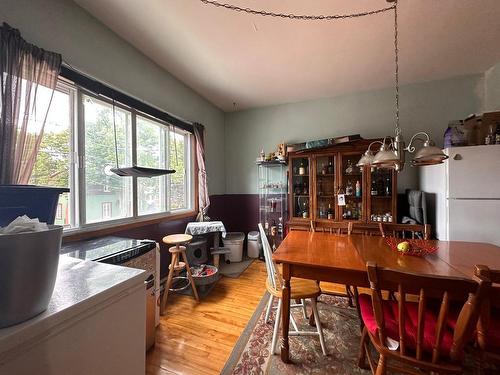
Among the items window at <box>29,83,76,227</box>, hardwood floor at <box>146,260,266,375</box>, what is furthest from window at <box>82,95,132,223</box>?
hardwood floor at <box>146,260,266,375</box>

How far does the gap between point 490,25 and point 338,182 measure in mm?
1923

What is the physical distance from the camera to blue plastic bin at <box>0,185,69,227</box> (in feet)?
2.54

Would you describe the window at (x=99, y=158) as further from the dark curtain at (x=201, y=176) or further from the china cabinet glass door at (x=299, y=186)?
the china cabinet glass door at (x=299, y=186)

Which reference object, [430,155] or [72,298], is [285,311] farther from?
[430,155]

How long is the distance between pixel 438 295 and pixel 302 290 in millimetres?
807

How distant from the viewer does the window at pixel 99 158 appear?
1.61 metres

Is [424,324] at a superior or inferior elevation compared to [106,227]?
inferior

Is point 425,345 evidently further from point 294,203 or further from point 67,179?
point 67,179

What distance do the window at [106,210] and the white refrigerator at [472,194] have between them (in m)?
A: 3.21

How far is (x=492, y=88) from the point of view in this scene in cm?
249

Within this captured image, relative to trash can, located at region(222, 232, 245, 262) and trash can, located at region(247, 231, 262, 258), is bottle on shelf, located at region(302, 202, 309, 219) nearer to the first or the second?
trash can, located at region(247, 231, 262, 258)

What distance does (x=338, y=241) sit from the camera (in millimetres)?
1833

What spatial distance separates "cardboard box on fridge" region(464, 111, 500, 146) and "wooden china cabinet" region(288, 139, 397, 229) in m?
0.79

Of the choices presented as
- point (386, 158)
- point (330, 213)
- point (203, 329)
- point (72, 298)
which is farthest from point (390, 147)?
point (203, 329)
